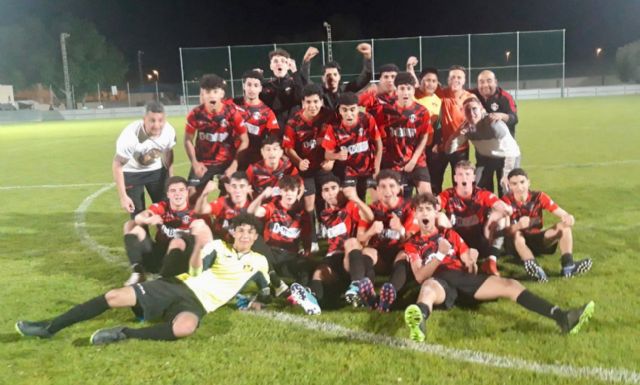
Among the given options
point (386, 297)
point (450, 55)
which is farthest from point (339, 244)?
point (450, 55)

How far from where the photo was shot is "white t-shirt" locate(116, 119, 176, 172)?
17.6 ft

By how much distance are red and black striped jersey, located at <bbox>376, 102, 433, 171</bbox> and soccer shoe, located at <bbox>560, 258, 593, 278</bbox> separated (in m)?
1.71

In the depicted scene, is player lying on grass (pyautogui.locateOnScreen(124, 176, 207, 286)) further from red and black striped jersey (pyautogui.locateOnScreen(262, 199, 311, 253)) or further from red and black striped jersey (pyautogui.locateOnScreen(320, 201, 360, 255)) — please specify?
red and black striped jersey (pyautogui.locateOnScreen(320, 201, 360, 255))

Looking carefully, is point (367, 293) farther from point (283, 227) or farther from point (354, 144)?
point (354, 144)

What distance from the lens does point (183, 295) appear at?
12.5 ft

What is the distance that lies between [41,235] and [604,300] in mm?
6189

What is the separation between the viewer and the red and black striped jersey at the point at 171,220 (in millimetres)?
4977

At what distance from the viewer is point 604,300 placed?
410cm

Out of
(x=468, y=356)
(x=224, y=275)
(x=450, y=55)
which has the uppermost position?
(x=450, y=55)

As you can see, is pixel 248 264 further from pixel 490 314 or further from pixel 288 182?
pixel 490 314

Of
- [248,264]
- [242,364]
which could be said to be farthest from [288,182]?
[242,364]

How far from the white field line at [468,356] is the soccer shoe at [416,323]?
6 centimetres

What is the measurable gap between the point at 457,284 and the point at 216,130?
2.97 m

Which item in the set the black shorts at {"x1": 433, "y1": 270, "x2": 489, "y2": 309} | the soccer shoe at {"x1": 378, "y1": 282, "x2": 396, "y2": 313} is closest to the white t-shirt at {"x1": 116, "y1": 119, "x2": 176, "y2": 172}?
the soccer shoe at {"x1": 378, "y1": 282, "x2": 396, "y2": 313}
